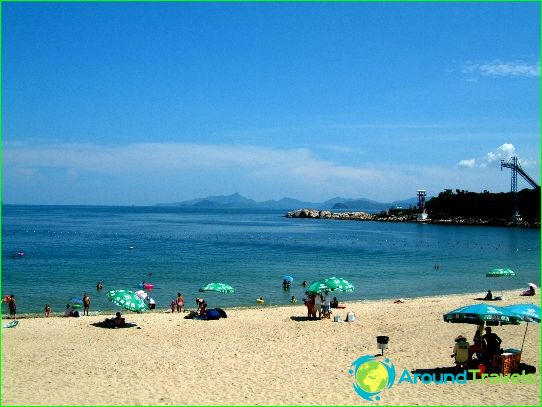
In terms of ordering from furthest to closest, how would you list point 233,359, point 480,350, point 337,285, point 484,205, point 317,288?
point 484,205
point 337,285
point 317,288
point 233,359
point 480,350

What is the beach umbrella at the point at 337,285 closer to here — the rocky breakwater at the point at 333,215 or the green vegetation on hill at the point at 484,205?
the green vegetation on hill at the point at 484,205

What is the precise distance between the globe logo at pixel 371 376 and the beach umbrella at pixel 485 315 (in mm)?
2452

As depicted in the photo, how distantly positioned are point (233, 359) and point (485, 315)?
24.4 ft

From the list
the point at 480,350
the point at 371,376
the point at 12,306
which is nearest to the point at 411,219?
the point at 12,306

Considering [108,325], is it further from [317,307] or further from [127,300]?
[317,307]

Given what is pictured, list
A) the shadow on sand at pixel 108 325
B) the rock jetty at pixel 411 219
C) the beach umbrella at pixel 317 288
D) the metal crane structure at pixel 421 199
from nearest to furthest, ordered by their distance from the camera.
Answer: the shadow on sand at pixel 108 325 → the beach umbrella at pixel 317 288 → the rock jetty at pixel 411 219 → the metal crane structure at pixel 421 199

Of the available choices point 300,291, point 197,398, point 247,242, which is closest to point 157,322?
point 197,398

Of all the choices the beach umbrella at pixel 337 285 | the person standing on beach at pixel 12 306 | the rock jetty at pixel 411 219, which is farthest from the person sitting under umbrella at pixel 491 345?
the rock jetty at pixel 411 219

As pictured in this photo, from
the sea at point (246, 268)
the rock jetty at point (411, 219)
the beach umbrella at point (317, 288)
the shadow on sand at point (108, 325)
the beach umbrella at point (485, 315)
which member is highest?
the rock jetty at point (411, 219)

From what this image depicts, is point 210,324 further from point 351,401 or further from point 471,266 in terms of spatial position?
point 471,266

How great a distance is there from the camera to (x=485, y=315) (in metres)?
13.1

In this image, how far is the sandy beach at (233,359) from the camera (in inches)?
460

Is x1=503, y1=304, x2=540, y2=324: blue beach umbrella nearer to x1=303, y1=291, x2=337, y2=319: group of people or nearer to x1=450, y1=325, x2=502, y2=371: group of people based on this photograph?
x1=450, y1=325, x2=502, y2=371: group of people

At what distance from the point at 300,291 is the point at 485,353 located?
72.6 feet
